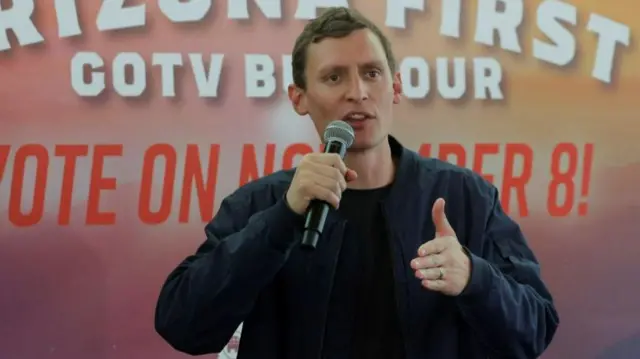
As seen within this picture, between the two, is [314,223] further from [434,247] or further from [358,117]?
[358,117]

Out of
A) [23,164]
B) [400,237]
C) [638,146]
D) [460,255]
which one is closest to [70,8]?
[23,164]

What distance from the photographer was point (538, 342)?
1240mm

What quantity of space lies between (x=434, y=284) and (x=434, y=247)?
0.06m

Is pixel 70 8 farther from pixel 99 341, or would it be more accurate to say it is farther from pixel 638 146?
pixel 638 146

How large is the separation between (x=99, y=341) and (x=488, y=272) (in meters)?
1.31

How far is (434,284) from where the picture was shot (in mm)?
1072

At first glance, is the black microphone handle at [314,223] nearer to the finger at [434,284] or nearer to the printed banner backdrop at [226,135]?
the finger at [434,284]

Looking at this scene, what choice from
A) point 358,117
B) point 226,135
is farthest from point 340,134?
point 226,135

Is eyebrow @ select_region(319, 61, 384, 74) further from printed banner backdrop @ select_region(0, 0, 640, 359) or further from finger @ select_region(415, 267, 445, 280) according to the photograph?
printed banner backdrop @ select_region(0, 0, 640, 359)

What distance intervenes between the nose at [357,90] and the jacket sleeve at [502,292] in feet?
0.96

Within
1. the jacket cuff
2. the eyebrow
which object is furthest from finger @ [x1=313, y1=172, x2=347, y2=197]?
the eyebrow

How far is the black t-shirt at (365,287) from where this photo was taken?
1.27m

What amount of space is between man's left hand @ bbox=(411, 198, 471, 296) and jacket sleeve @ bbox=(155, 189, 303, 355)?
0.69ft

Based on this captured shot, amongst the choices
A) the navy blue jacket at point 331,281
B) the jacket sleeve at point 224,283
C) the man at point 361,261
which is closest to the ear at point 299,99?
the man at point 361,261
